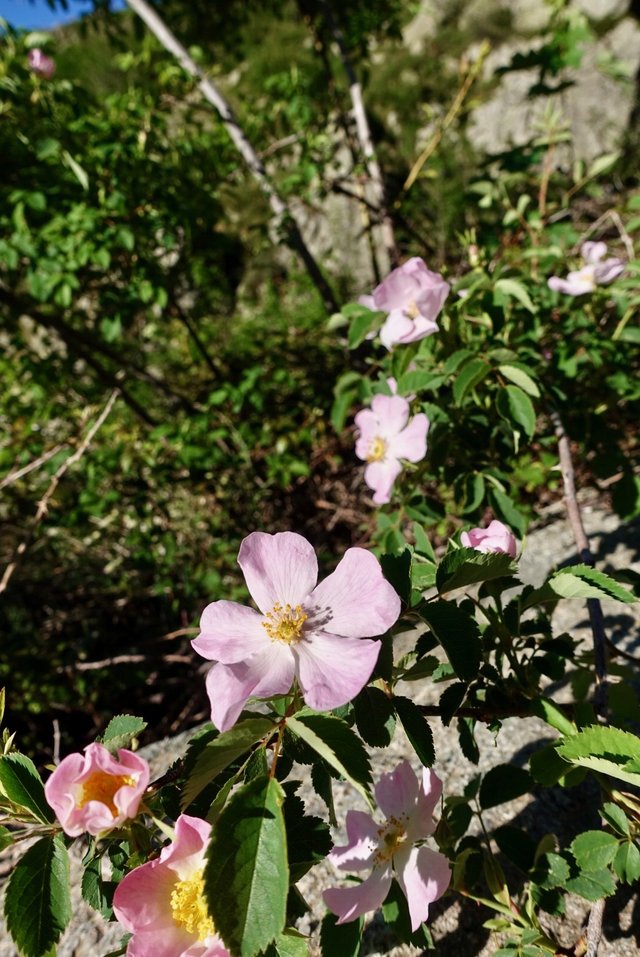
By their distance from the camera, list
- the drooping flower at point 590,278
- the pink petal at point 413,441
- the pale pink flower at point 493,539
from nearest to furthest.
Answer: the pale pink flower at point 493,539 < the pink petal at point 413,441 < the drooping flower at point 590,278

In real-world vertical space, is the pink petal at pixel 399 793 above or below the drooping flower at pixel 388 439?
below

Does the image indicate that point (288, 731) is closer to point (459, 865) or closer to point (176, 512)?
point (459, 865)

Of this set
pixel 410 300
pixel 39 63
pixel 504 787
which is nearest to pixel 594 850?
pixel 504 787

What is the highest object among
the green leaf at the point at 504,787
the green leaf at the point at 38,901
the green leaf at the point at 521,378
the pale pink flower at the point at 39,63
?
the pale pink flower at the point at 39,63

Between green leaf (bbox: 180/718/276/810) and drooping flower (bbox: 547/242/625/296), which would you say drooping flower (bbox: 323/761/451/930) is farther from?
drooping flower (bbox: 547/242/625/296)

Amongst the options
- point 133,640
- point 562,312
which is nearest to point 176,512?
point 133,640

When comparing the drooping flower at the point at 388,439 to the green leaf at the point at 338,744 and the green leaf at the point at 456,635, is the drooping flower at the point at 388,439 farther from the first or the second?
the green leaf at the point at 338,744

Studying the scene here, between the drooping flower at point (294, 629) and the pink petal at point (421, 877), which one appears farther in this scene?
the pink petal at point (421, 877)

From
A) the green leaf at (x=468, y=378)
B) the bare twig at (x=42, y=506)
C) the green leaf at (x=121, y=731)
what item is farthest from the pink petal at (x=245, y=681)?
the bare twig at (x=42, y=506)
